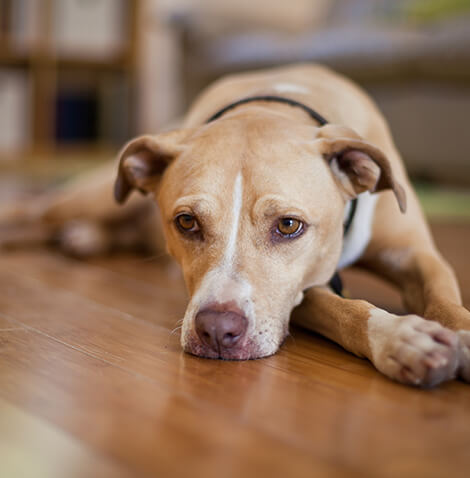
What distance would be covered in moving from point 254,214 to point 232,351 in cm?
34

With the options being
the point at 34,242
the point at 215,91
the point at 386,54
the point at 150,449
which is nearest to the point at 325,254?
the point at 150,449

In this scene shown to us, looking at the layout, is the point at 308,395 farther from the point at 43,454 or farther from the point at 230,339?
the point at 43,454

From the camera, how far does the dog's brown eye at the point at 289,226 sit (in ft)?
5.69

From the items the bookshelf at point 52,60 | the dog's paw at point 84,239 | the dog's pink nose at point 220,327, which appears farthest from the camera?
the bookshelf at point 52,60

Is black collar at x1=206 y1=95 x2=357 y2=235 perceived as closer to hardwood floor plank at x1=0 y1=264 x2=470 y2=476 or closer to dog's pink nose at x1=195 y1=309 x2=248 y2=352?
hardwood floor plank at x1=0 y1=264 x2=470 y2=476

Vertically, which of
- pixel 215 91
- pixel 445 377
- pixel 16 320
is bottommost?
pixel 16 320

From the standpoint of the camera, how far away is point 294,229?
1757mm

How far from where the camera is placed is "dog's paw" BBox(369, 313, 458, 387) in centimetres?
139

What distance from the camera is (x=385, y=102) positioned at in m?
5.44

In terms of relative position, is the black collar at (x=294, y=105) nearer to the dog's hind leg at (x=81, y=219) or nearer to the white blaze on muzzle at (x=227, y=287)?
the white blaze on muzzle at (x=227, y=287)

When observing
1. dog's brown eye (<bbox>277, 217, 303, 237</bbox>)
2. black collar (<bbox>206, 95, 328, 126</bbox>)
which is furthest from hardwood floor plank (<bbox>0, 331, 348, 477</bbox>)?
black collar (<bbox>206, 95, 328, 126</bbox>)

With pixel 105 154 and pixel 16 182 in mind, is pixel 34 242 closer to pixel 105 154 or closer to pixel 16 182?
pixel 16 182

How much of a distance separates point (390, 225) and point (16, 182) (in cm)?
511

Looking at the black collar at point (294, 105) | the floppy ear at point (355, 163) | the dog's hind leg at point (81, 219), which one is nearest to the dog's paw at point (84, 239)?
the dog's hind leg at point (81, 219)
